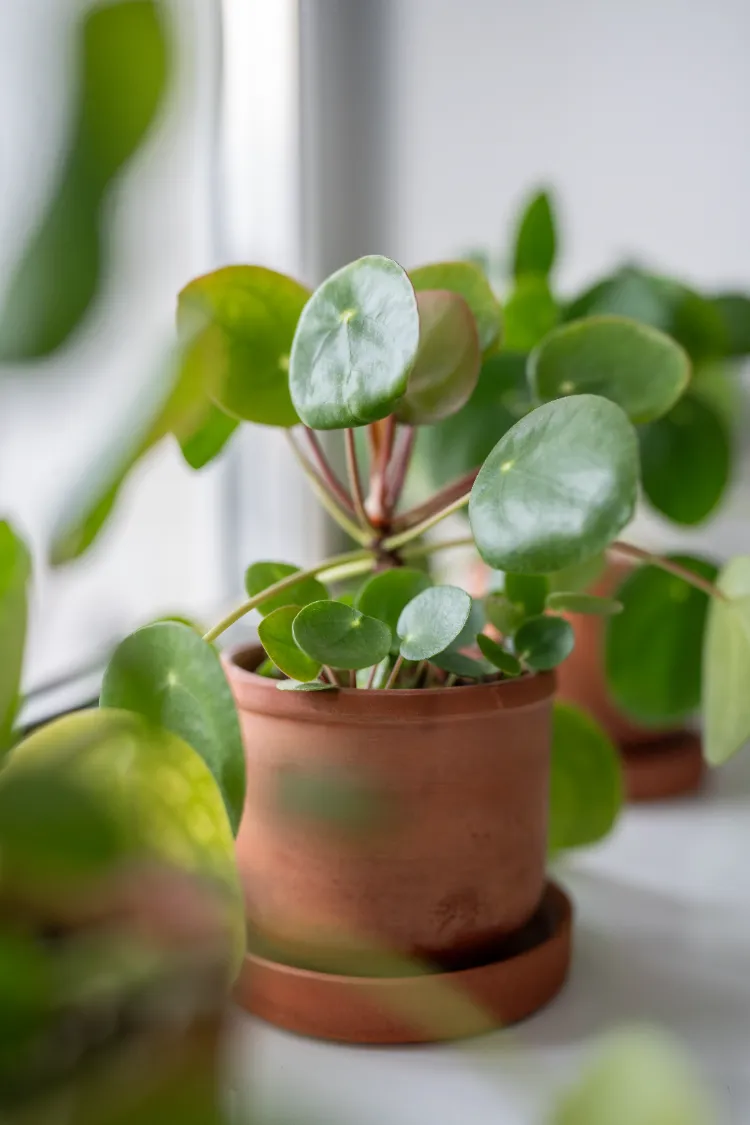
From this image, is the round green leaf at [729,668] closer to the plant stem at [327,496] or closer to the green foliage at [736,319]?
the plant stem at [327,496]

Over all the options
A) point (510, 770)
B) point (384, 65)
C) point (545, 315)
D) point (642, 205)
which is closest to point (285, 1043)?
point (510, 770)

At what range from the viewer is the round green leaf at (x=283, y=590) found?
1.71 ft

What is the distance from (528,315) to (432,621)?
0.46 metres

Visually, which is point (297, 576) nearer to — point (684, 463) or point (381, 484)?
point (381, 484)

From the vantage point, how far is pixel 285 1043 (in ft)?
1.67

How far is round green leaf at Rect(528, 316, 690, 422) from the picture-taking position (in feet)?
1.86

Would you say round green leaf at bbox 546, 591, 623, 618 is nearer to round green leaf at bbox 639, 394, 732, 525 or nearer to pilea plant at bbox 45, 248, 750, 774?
pilea plant at bbox 45, 248, 750, 774

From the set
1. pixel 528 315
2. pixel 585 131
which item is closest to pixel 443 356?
pixel 528 315

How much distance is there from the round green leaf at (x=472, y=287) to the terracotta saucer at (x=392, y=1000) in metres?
0.31

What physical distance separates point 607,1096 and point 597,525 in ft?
0.76

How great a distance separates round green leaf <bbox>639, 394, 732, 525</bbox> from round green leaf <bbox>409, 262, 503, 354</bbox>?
38 cm

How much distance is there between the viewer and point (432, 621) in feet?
1.42

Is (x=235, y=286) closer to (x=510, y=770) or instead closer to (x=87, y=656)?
(x=510, y=770)

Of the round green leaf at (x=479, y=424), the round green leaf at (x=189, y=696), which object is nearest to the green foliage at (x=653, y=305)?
the round green leaf at (x=479, y=424)
